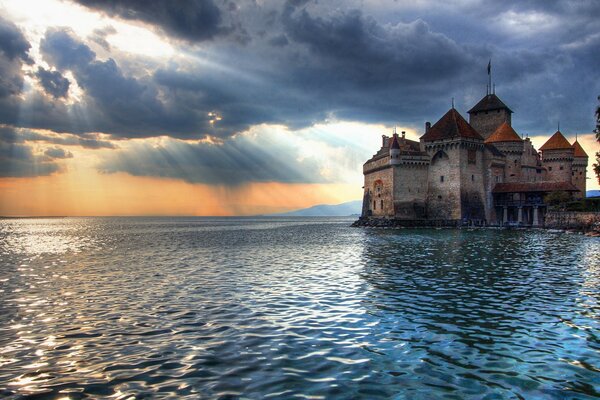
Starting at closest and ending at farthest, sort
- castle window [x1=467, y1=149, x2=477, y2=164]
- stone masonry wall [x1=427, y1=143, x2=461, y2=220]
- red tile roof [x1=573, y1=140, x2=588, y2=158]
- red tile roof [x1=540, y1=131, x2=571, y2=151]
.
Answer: stone masonry wall [x1=427, y1=143, x2=461, y2=220]
castle window [x1=467, y1=149, x2=477, y2=164]
red tile roof [x1=540, y1=131, x2=571, y2=151]
red tile roof [x1=573, y1=140, x2=588, y2=158]

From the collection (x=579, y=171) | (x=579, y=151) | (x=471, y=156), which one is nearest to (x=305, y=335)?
(x=471, y=156)

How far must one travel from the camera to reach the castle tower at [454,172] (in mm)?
65312

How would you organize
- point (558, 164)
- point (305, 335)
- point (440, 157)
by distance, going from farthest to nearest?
point (558, 164)
point (440, 157)
point (305, 335)

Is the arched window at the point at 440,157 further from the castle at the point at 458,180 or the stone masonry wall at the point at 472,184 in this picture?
the stone masonry wall at the point at 472,184

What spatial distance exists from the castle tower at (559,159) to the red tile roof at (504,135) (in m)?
8.68

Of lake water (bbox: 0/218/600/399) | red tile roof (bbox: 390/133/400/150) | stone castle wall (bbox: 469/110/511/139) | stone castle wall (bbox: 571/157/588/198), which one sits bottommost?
lake water (bbox: 0/218/600/399)

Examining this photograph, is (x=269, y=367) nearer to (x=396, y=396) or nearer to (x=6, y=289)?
(x=396, y=396)

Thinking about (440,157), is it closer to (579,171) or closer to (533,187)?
(533,187)

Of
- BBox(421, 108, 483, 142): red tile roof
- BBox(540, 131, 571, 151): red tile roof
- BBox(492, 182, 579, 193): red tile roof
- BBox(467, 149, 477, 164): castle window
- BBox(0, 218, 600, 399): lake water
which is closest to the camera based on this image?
BBox(0, 218, 600, 399): lake water

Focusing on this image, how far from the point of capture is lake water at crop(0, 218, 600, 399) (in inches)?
286

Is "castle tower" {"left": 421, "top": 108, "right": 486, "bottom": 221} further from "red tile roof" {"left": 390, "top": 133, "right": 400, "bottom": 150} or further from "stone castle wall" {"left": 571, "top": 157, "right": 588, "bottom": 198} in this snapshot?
"stone castle wall" {"left": 571, "top": 157, "right": 588, "bottom": 198}

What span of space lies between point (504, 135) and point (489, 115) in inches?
337

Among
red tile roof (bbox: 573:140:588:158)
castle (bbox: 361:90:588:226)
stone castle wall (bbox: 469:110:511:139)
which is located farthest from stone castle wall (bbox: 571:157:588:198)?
stone castle wall (bbox: 469:110:511:139)

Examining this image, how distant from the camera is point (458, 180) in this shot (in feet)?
213
